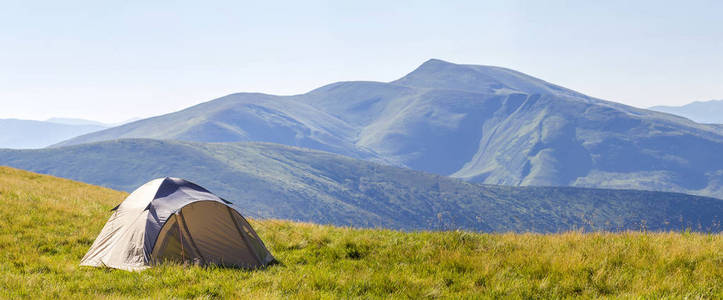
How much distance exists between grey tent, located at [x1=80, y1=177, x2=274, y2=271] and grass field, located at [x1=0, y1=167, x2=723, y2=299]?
544 mm

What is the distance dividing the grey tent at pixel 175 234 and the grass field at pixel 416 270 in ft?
1.78

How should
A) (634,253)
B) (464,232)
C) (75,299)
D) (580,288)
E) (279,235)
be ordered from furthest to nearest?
(279,235) → (464,232) → (634,253) → (580,288) → (75,299)

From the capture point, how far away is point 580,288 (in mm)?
8875

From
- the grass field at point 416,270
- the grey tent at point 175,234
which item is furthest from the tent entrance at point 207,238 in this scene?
the grass field at point 416,270

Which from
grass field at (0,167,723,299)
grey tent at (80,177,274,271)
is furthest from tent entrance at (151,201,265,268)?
grass field at (0,167,723,299)

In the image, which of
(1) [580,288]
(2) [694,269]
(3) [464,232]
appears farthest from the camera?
(3) [464,232]

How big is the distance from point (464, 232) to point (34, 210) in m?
13.7

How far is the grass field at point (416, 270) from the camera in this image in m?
8.71

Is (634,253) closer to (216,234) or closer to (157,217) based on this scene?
(216,234)

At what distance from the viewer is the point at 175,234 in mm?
11352

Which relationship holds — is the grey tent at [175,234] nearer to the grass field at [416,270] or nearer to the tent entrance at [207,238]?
the tent entrance at [207,238]

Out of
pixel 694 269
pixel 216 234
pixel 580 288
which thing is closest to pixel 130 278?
pixel 216 234

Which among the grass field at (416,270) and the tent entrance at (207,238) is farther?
the tent entrance at (207,238)

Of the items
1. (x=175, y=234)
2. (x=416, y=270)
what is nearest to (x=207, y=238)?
(x=175, y=234)
